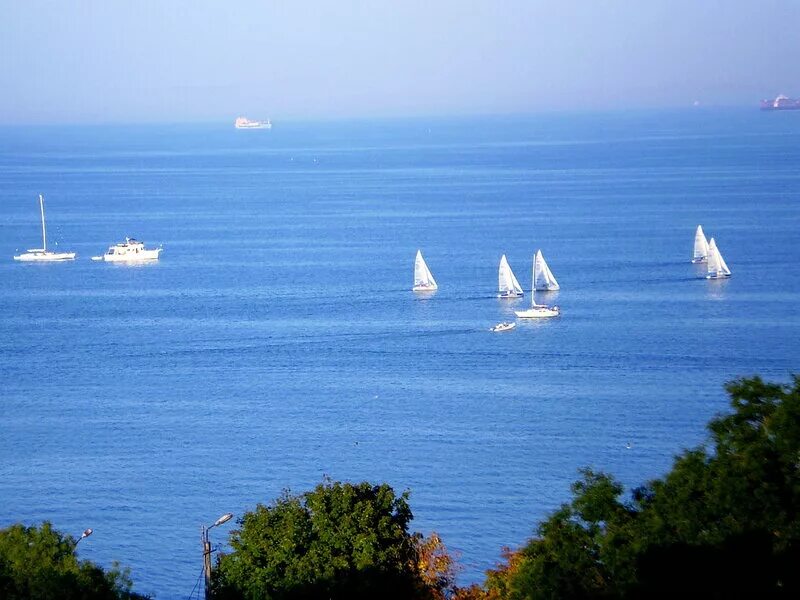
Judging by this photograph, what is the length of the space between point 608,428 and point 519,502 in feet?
22.5

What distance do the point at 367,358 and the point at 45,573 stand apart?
30962 millimetres

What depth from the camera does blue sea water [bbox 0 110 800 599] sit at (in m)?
31.9

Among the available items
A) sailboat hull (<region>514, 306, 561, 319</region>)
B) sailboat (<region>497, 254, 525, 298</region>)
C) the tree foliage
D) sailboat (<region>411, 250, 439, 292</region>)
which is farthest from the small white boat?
the tree foliage

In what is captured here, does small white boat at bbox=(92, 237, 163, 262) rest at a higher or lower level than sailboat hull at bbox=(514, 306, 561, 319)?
higher

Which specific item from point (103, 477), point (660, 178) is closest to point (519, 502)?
point (103, 477)

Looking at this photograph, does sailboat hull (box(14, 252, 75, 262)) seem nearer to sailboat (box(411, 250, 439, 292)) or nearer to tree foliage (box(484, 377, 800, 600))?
sailboat (box(411, 250, 439, 292))

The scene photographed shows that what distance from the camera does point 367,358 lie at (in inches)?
1790

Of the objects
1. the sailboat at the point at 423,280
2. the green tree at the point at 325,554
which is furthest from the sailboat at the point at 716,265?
the green tree at the point at 325,554

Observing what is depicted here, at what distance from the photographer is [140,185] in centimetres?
Result: 11994

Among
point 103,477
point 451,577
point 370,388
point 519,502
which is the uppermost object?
point 370,388

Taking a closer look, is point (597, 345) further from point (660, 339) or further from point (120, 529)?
point (120, 529)

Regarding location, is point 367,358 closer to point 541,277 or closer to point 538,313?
point 538,313

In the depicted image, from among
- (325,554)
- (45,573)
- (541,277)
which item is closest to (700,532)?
(325,554)

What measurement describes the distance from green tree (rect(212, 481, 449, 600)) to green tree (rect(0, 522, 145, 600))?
146cm
